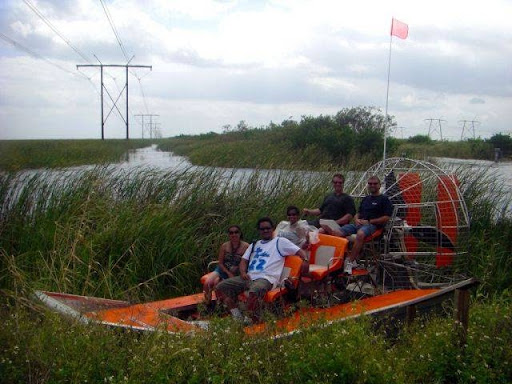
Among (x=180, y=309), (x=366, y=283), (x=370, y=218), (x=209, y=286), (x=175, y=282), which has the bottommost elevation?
(x=175, y=282)

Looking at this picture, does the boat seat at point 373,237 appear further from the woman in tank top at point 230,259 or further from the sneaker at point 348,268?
the woman in tank top at point 230,259

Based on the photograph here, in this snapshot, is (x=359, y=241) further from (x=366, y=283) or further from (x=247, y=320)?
(x=247, y=320)

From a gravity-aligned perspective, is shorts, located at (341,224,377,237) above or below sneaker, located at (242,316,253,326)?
above

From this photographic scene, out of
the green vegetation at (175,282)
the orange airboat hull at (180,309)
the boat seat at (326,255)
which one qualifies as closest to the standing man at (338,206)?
the boat seat at (326,255)

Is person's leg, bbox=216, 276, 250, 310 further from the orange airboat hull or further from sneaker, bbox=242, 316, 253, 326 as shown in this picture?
sneaker, bbox=242, 316, 253, 326

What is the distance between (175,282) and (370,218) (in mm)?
3336

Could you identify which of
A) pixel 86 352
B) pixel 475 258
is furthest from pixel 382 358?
pixel 475 258

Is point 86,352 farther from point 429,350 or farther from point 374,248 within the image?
point 374,248

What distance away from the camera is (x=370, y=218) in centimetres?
899

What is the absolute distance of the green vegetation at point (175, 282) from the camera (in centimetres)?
515

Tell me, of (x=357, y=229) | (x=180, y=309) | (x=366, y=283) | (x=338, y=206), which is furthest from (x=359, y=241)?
(x=180, y=309)

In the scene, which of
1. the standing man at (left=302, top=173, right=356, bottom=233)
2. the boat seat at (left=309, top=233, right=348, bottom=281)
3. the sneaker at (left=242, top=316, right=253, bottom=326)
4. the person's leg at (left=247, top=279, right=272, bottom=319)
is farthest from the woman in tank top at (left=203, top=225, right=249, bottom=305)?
the standing man at (left=302, top=173, right=356, bottom=233)

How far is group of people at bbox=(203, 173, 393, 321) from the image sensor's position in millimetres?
7449

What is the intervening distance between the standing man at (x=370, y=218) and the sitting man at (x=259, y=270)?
A: 1.19 metres
